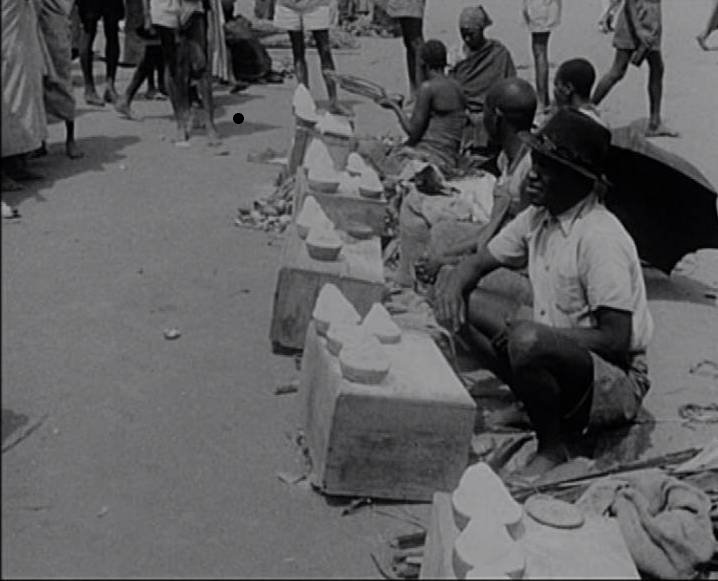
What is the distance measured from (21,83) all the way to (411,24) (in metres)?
4.43

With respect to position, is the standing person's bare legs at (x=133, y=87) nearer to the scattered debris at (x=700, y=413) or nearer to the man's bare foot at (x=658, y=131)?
the man's bare foot at (x=658, y=131)

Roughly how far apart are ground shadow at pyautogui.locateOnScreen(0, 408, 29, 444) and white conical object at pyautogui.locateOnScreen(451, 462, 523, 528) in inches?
75.0

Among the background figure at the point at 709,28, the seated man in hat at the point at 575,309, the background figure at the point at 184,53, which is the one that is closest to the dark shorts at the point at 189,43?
the background figure at the point at 184,53

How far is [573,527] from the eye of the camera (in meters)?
→ 3.57

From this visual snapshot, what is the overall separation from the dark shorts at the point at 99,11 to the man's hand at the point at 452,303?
6513 mm

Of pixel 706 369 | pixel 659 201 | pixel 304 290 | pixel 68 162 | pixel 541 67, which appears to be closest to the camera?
pixel 304 290

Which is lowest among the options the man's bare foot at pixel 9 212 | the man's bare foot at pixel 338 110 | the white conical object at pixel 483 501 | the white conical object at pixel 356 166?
the man's bare foot at pixel 338 110

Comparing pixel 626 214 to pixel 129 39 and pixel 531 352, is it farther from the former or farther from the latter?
pixel 129 39

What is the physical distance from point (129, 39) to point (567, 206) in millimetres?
9020

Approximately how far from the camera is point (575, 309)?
182 inches

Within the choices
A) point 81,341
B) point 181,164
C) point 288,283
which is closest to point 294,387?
point 288,283

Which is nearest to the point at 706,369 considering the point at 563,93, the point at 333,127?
the point at 563,93

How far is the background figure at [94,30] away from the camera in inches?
422

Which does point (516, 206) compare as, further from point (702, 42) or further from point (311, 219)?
point (702, 42)
